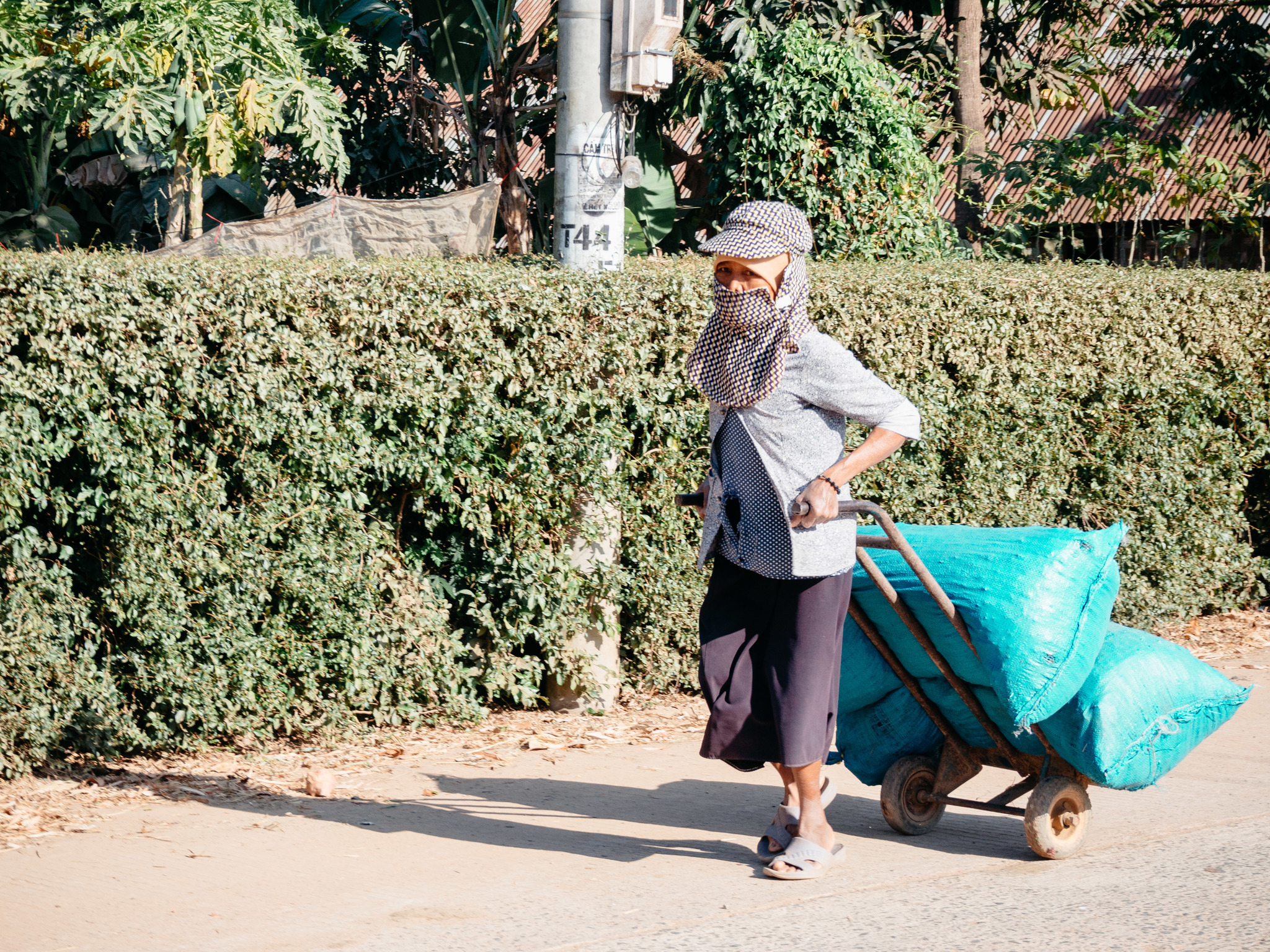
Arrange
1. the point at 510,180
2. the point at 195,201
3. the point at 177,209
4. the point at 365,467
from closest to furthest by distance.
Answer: the point at 365,467 < the point at 195,201 < the point at 177,209 < the point at 510,180

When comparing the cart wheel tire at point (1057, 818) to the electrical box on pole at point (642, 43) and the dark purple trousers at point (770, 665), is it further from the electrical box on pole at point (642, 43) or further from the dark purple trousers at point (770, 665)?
the electrical box on pole at point (642, 43)

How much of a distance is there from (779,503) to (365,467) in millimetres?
2151

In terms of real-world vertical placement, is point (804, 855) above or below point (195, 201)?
below

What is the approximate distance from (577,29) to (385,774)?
3724 millimetres

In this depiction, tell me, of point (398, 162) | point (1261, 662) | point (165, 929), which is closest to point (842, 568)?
point (165, 929)

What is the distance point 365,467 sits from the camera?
5543 mm

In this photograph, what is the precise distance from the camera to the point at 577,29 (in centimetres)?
654

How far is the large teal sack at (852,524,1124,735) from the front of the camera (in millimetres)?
4098

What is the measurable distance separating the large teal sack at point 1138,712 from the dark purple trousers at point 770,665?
31.6 inches

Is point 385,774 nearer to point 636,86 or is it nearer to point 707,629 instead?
point 707,629

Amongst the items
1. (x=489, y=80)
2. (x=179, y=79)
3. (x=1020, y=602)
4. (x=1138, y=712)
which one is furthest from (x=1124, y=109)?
(x=1020, y=602)

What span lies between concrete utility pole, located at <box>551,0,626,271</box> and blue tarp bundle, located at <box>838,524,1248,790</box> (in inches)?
105

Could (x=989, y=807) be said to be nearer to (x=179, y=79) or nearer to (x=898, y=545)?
(x=898, y=545)

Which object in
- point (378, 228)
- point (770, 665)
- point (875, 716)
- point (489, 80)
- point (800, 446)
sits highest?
point (489, 80)
